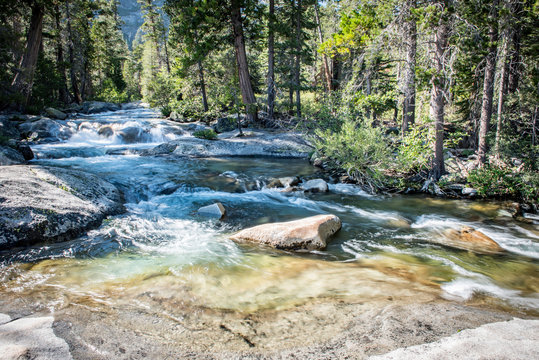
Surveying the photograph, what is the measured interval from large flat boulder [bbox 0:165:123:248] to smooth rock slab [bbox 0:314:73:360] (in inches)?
96.5

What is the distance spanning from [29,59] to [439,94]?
22166mm

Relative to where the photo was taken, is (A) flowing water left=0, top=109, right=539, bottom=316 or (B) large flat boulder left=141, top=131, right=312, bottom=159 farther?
(B) large flat boulder left=141, top=131, right=312, bottom=159

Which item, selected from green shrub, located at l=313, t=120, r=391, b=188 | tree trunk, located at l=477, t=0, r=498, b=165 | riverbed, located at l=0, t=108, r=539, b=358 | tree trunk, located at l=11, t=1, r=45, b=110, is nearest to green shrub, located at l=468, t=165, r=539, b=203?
tree trunk, located at l=477, t=0, r=498, b=165

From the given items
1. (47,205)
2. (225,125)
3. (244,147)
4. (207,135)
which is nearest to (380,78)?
(244,147)

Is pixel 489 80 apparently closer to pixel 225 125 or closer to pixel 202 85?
pixel 225 125

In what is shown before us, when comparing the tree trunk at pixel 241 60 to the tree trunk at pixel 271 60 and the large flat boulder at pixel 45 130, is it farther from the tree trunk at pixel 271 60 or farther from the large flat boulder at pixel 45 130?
the large flat boulder at pixel 45 130

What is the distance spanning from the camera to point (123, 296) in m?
2.84

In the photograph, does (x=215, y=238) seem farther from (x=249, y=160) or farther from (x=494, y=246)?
(x=249, y=160)

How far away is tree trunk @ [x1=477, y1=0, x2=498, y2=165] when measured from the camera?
21.4 ft

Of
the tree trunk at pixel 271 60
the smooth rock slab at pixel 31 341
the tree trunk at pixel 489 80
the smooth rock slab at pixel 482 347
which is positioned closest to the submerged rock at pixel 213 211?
the smooth rock slab at pixel 31 341

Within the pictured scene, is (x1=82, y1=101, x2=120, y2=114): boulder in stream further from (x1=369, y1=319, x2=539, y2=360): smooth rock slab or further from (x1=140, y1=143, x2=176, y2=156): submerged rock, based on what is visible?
(x1=369, y1=319, x2=539, y2=360): smooth rock slab

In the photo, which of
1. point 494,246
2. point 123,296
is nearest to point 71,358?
point 123,296

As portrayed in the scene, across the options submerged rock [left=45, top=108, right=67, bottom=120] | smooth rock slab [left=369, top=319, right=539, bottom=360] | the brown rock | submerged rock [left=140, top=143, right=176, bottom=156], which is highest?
submerged rock [left=45, top=108, right=67, bottom=120]

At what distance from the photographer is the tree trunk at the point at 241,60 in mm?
16172
